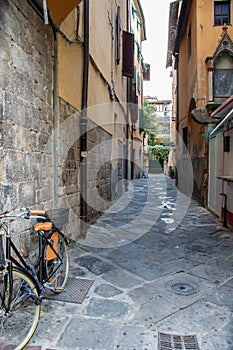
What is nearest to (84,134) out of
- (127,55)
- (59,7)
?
(59,7)

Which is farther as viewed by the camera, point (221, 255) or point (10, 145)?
point (221, 255)

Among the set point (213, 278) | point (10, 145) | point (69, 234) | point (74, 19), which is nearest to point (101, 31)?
point (74, 19)

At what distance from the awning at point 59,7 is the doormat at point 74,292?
3.03m

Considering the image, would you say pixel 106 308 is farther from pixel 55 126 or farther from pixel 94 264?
pixel 55 126

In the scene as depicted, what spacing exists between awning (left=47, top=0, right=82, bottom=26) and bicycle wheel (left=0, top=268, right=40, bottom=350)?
272 centimetres

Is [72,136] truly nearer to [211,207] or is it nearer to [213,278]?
[213,278]

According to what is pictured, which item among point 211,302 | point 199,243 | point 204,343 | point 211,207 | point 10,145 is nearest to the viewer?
point 204,343

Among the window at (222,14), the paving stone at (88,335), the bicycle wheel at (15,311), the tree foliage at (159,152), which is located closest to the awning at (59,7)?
the bicycle wheel at (15,311)

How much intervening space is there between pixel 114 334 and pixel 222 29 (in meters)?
9.42

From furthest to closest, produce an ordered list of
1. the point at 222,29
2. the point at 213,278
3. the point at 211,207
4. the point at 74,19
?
the point at 222,29 → the point at 211,207 → the point at 74,19 → the point at 213,278

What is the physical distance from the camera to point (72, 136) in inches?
183

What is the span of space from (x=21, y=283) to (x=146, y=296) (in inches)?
52.4

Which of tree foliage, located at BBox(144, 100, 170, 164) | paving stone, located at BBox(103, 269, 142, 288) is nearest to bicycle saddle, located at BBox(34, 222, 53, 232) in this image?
paving stone, located at BBox(103, 269, 142, 288)

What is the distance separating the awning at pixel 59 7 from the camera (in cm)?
316
